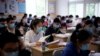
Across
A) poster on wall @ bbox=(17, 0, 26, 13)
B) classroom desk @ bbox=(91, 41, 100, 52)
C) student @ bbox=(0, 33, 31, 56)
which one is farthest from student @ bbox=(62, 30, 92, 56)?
poster on wall @ bbox=(17, 0, 26, 13)

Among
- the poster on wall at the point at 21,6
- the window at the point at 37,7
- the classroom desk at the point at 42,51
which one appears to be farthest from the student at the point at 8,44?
the window at the point at 37,7

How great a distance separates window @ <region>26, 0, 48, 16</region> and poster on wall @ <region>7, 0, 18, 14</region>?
0.84 m

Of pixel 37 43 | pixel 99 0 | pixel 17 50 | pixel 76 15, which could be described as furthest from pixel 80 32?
pixel 76 15

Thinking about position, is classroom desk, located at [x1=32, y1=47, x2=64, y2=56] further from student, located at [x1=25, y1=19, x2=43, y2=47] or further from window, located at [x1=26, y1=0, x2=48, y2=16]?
window, located at [x1=26, y1=0, x2=48, y2=16]

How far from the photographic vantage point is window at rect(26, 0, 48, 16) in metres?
11.5

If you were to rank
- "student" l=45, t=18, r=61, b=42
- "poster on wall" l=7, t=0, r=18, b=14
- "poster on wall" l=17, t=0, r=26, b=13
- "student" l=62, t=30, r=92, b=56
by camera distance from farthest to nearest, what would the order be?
"poster on wall" l=17, t=0, r=26, b=13 → "poster on wall" l=7, t=0, r=18, b=14 → "student" l=45, t=18, r=61, b=42 → "student" l=62, t=30, r=92, b=56

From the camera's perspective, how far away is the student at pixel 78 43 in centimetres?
240

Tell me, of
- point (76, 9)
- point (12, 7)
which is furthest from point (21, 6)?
point (76, 9)

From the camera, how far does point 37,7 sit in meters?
11.7

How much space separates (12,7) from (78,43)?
354 inches

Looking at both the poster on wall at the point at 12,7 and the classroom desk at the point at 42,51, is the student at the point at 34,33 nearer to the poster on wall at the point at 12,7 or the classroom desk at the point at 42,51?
the classroom desk at the point at 42,51

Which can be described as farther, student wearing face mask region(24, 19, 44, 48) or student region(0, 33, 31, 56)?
student wearing face mask region(24, 19, 44, 48)

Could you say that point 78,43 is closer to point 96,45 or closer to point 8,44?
point 8,44

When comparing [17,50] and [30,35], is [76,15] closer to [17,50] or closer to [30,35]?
[30,35]
